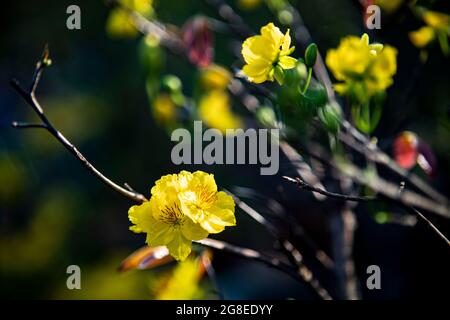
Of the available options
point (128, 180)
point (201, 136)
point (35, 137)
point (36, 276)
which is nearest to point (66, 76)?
point (35, 137)

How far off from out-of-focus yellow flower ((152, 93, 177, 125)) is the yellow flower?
0.46m

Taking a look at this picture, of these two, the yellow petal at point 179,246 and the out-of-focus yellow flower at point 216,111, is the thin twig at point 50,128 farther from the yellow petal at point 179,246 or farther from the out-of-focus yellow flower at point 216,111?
the out-of-focus yellow flower at point 216,111

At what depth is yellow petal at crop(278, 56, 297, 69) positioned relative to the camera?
2.07 feet

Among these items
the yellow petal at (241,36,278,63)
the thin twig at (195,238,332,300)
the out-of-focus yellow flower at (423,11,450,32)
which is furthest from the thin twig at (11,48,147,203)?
the out-of-focus yellow flower at (423,11,450,32)

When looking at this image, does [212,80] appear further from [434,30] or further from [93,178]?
[93,178]

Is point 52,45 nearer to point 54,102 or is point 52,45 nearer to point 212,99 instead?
point 54,102

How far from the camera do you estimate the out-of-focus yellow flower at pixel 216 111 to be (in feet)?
3.76

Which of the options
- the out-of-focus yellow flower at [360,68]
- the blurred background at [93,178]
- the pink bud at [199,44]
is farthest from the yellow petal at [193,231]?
the blurred background at [93,178]

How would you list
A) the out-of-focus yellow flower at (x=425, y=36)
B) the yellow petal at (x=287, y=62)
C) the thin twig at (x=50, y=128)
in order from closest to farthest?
the thin twig at (x=50, y=128) → the yellow petal at (x=287, y=62) → the out-of-focus yellow flower at (x=425, y=36)

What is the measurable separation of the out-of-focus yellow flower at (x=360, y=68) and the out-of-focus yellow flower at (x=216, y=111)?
0.39 m

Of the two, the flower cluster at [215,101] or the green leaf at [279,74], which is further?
the flower cluster at [215,101]

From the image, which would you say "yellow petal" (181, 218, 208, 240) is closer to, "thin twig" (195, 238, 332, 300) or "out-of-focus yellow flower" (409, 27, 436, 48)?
"thin twig" (195, 238, 332, 300)

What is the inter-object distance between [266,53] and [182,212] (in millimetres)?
219

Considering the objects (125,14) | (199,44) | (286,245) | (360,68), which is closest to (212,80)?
(199,44)
